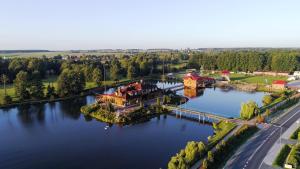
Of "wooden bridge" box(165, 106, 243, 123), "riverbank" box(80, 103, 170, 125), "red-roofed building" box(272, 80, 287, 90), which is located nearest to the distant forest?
"red-roofed building" box(272, 80, 287, 90)

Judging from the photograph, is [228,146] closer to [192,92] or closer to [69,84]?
[192,92]

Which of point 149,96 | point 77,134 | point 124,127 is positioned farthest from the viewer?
point 149,96

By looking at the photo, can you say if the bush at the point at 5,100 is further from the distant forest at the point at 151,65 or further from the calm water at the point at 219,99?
the calm water at the point at 219,99

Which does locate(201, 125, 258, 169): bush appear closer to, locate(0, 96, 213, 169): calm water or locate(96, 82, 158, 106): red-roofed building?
locate(0, 96, 213, 169): calm water

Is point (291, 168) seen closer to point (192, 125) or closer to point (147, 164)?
point (147, 164)

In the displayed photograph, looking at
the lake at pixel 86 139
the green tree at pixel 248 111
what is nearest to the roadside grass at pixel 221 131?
the lake at pixel 86 139

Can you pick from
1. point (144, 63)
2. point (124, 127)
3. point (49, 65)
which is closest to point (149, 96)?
point (124, 127)
